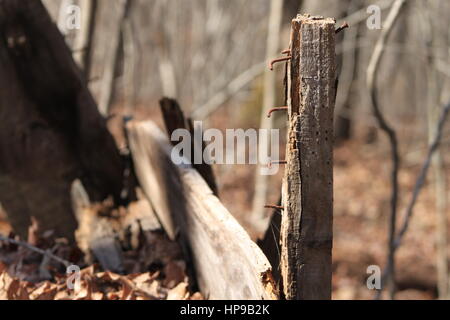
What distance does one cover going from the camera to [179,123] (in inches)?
113

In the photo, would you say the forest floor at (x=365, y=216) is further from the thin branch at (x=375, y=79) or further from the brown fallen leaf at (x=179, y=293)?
the thin branch at (x=375, y=79)

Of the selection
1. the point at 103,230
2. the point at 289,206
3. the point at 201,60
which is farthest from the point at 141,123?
the point at 201,60

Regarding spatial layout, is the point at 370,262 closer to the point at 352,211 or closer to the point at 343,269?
the point at 343,269

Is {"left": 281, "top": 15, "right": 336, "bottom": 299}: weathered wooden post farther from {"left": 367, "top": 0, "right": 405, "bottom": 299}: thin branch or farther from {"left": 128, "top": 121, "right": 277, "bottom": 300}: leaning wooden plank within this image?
{"left": 367, "top": 0, "right": 405, "bottom": 299}: thin branch

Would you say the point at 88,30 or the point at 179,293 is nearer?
the point at 179,293

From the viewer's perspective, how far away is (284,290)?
1565 millimetres

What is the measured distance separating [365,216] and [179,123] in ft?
23.6

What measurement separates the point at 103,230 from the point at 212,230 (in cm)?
133

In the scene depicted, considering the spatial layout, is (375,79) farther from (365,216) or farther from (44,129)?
(365,216)

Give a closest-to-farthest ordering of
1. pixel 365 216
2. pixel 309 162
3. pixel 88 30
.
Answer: pixel 309 162 < pixel 88 30 < pixel 365 216

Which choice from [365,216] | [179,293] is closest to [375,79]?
[179,293]

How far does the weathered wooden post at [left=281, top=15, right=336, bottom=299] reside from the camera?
1449 mm

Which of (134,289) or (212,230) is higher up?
(212,230)

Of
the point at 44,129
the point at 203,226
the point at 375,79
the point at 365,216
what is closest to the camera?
the point at 203,226
